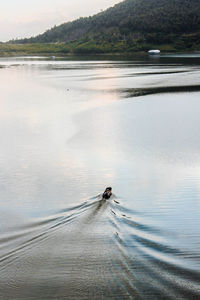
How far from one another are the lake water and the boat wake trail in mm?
38

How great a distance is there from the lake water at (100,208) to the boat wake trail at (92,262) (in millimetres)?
38

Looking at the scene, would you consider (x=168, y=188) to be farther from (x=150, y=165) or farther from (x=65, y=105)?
(x=65, y=105)

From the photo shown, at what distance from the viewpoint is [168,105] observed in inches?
2151

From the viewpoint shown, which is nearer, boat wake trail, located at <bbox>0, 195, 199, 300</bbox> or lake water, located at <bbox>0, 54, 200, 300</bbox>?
boat wake trail, located at <bbox>0, 195, 199, 300</bbox>

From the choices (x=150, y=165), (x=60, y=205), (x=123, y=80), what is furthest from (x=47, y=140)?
(x=123, y=80)

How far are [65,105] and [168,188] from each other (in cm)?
3836

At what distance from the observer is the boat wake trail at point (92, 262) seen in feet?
37.9

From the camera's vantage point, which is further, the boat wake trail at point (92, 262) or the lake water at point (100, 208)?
the lake water at point (100, 208)

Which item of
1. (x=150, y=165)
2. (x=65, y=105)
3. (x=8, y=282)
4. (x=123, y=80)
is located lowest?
(x=8, y=282)

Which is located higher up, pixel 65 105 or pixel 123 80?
pixel 123 80

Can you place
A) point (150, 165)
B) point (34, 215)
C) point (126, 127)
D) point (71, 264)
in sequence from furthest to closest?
point (126, 127) → point (150, 165) → point (34, 215) → point (71, 264)

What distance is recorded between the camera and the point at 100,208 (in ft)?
60.5

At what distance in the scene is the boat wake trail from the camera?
37.9 ft

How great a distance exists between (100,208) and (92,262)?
17.7 ft
